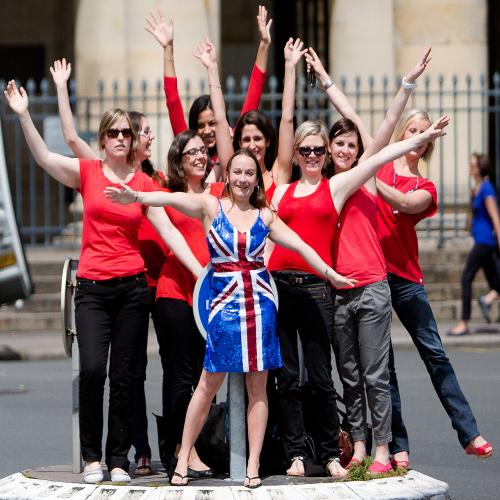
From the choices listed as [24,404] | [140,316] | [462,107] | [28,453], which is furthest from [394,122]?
[462,107]

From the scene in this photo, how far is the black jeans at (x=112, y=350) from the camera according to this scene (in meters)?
8.46

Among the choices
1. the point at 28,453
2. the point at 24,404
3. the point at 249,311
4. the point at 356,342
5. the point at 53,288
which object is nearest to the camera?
the point at 249,311

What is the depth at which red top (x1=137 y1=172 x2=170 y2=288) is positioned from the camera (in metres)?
8.92

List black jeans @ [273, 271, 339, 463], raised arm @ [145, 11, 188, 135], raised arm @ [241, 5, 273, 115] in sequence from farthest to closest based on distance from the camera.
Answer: raised arm @ [241, 5, 273, 115] → raised arm @ [145, 11, 188, 135] → black jeans @ [273, 271, 339, 463]

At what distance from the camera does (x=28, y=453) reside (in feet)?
35.0

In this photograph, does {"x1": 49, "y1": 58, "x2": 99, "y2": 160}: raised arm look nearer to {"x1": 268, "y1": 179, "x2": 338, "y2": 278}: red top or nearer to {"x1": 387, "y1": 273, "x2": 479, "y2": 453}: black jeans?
{"x1": 268, "y1": 179, "x2": 338, "y2": 278}: red top

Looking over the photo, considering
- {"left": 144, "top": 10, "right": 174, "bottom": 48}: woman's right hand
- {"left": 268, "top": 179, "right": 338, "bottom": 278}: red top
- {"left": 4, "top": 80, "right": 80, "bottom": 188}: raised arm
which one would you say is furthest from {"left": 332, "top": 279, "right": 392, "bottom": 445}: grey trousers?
{"left": 144, "top": 10, "right": 174, "bottom": 48}: woman's right hand

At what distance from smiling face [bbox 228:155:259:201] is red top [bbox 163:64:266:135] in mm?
890

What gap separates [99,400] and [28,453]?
2.28 metres

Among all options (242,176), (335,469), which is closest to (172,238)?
(242,176)

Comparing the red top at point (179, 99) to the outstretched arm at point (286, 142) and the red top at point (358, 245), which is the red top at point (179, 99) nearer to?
the outstretched arm at point (286, 142)

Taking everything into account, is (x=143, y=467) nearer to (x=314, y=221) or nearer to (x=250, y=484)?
(x=250, y=484)

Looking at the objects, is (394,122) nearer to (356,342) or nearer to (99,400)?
(356,342)

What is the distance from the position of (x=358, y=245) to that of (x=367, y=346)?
0.49 metres
